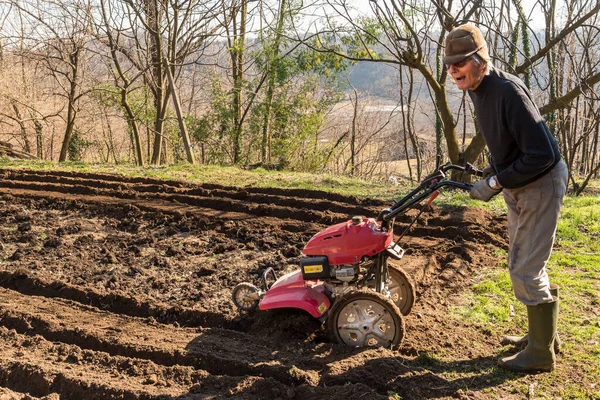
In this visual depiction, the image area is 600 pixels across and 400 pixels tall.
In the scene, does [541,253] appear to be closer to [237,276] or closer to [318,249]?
[318,249]

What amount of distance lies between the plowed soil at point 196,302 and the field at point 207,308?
14mm

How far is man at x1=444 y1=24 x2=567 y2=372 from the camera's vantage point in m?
3.46

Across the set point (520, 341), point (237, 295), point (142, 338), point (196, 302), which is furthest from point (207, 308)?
point (520, 341)

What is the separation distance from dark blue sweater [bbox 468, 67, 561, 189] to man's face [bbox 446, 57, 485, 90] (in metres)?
0.06

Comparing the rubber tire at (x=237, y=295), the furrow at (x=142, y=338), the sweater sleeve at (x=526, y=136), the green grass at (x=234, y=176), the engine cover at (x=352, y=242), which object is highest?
the sweater sleeve at (x=526, y=136)

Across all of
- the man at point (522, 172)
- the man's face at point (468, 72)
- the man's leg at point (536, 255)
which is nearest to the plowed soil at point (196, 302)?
the man's leg at point (536, 255)

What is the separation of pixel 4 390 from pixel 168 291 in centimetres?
199

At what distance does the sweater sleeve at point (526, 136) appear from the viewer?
11.3 feet

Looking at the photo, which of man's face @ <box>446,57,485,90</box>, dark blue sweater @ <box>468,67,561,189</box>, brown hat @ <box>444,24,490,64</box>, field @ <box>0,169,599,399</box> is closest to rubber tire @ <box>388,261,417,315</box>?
field @ <box>0,169,599,399</box>

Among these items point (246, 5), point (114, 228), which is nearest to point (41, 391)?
point (114, 228)

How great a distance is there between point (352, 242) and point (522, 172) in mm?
1299

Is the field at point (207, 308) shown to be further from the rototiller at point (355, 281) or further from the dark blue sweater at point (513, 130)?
the dark blue sweater at point (513, 130)

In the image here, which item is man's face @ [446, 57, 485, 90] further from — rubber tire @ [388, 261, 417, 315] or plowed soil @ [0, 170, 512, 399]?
plowed soil @ [0, 170, 512, 399]

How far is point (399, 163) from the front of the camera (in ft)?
98.7
